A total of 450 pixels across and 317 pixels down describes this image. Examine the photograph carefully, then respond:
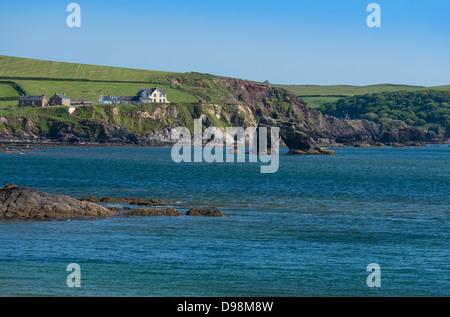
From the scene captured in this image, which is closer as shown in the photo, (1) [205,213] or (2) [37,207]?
(2) [37,207]

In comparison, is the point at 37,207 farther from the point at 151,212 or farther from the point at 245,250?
the point at 245,250

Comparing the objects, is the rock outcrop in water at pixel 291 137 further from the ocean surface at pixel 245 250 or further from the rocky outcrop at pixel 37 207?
the rocky outcrop at pixel 37 207

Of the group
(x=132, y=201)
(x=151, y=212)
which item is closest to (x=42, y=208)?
(x=151, y=212)

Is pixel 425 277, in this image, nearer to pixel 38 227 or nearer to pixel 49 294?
pixel 49 294

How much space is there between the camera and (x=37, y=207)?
124 ft

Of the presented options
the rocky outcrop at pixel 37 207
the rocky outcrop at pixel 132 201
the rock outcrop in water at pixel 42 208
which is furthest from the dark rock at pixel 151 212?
the rocky outcrop at pixel 132 201

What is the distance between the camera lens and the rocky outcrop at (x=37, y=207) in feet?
122

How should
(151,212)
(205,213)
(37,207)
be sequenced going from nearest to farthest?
1. (37,207)
2. (151,212)
3. (205,213)

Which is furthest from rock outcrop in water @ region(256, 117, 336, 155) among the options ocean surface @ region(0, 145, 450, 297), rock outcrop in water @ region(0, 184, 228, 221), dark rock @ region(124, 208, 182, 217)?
rock outcrop in water @ region(0, 184, 228, 221)

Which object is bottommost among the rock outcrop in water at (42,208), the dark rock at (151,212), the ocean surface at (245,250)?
the ocean surface at (245,250)

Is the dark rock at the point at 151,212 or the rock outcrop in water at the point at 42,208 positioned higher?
the rock outcrop in water at the point at 42,208
